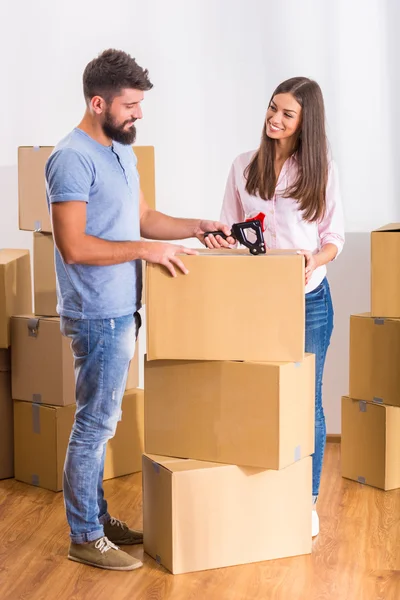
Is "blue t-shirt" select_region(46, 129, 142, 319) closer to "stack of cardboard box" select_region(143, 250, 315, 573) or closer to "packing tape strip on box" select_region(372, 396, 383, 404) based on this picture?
"stack of cardboard box" select_region(143, 250, 315, 573)

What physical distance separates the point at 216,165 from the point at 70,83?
2.16ft

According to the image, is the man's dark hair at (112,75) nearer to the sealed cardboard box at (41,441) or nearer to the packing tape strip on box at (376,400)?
the sealed cardboard box at (41,441)

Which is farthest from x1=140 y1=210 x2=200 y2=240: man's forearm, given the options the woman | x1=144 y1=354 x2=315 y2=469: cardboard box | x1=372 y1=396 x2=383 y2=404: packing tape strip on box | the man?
x1=372 y1=396 x2=383 y2=404: packing tape strip on box

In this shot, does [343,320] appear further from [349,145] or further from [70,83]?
[70,83]

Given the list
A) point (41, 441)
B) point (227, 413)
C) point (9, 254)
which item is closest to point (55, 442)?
point (41, 441)

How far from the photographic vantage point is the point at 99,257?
2.21 metres

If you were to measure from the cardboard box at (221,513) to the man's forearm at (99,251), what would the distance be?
22.6 inches

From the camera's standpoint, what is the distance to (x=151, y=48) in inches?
137

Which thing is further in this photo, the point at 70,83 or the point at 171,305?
the point at 70,83

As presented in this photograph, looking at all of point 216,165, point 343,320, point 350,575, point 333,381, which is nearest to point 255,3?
point 216,165

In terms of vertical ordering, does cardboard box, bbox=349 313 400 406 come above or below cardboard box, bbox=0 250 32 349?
below

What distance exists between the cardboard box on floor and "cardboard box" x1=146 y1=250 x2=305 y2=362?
0.99 meters

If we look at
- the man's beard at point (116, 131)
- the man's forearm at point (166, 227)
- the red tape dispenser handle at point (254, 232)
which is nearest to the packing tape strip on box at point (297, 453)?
the red tape dispenser handle at point (254, 232)

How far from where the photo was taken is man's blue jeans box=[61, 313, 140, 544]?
2305mm
